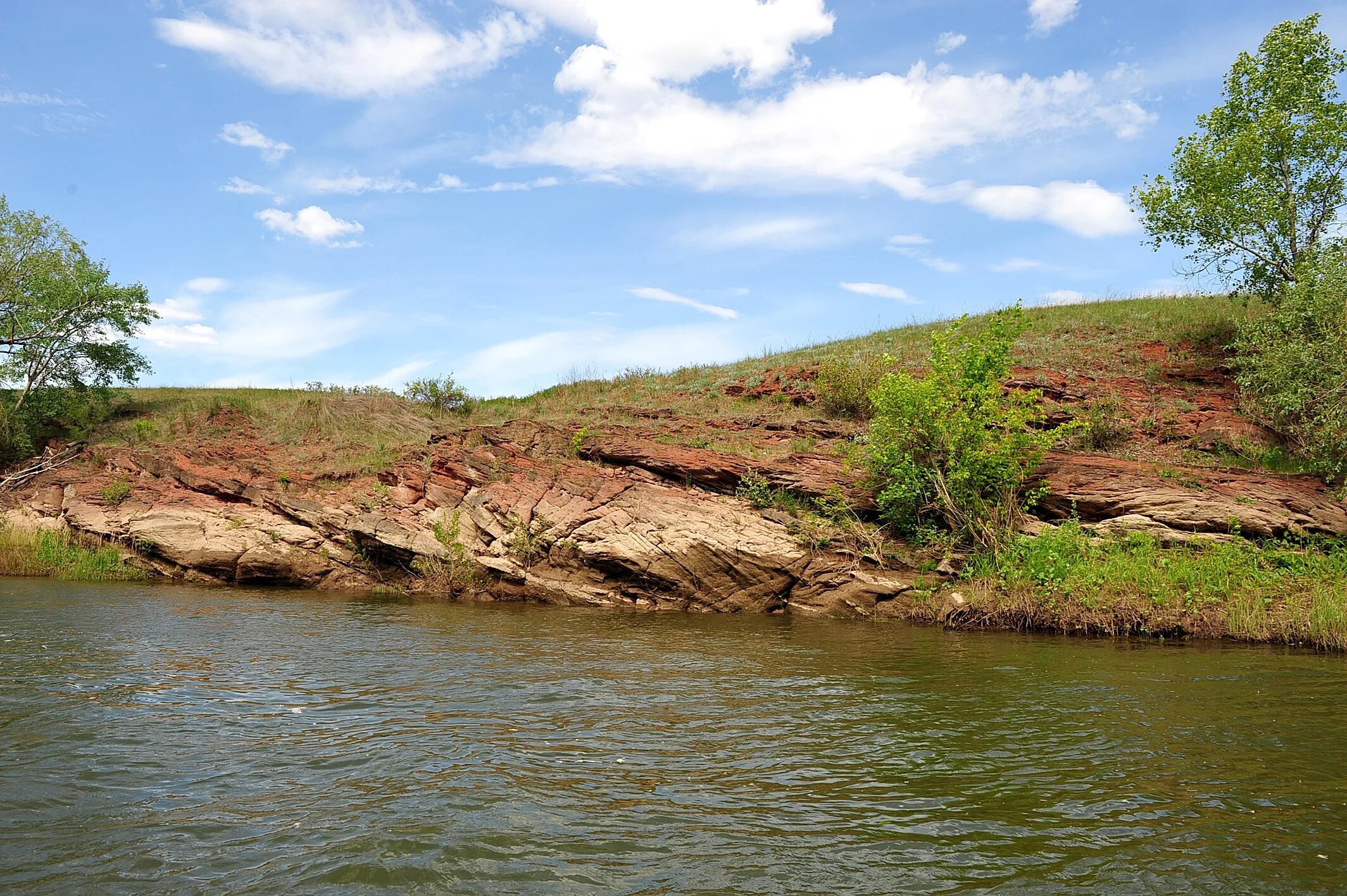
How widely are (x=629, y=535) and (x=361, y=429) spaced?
13.5 meters

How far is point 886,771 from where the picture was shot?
7508 millimetres

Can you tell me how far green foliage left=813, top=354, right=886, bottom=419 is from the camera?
26094 millimetres

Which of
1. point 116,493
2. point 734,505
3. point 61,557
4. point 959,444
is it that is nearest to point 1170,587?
point 959,444

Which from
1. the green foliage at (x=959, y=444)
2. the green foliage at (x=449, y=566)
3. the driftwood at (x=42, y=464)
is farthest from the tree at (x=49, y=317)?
the green foliage at (x=959, y=444)

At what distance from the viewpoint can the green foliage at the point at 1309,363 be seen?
18031mm

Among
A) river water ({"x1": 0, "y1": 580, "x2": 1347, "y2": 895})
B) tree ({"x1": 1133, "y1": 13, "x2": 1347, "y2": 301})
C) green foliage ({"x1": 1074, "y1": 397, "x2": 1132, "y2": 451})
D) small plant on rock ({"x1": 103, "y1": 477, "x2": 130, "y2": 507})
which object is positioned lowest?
river water ({"x1": 0, "y1": 580, "x2": 1347, "y2": 895})

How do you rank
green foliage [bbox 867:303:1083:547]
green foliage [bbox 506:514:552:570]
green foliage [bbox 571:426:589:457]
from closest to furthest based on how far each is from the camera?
green foliage [bbox 867:303:1083:547] < green foliage [bbox 506:514:552:570] < green foliage [bbox 571:426:589:457]

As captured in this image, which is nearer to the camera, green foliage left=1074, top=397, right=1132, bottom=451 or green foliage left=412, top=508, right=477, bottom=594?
green foliage left=412, top=508, right=477, bottom=594

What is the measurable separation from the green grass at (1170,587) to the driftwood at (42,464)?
28518 mm

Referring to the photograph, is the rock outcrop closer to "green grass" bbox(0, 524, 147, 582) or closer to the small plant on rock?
the small plant on rock

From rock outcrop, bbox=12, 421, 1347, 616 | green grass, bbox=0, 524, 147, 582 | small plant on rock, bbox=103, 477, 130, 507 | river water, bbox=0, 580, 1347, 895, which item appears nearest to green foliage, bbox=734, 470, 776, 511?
rock outcrop, bbox=12, 421, 1347, 616

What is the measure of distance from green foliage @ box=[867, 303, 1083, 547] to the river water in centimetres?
548

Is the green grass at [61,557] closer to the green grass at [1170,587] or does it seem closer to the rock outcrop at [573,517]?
the rock outcrop at [573,517]

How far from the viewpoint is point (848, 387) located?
Result: 26.3 m
